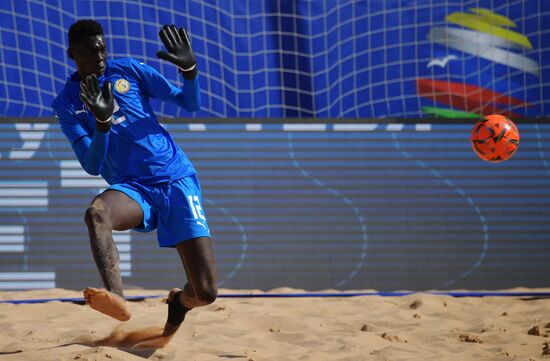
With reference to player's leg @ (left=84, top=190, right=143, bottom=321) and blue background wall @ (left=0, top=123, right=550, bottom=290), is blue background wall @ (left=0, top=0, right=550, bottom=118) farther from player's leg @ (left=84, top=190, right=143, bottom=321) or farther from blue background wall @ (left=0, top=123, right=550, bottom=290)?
player's leg @ (left=84, top=190, right=143, bottom=321)

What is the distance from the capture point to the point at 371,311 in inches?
303

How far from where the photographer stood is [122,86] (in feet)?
18.1

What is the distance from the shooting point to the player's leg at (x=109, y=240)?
4.61m

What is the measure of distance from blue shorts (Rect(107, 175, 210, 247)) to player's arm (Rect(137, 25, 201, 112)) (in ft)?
1.69

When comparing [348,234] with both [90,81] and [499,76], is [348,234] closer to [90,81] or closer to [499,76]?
[499,76]

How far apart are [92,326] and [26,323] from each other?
52cm

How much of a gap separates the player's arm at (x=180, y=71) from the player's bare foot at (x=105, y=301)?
1429mm

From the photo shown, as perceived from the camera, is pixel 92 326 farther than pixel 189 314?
No

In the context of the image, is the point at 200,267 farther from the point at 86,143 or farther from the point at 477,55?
the point at 477,55

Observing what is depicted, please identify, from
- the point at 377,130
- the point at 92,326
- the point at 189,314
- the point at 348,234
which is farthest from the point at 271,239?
the point at 92,326

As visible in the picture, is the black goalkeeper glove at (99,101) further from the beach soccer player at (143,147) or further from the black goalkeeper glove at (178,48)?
the black goalkeeper glove at (178,48)

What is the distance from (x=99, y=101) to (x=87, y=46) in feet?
1.83

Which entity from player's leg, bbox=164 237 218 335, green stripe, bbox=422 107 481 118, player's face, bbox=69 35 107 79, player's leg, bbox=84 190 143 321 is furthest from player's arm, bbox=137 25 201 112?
green stripe, bbox=422 107 481 118

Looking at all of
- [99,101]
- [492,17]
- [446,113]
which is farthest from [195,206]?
[492,17]
